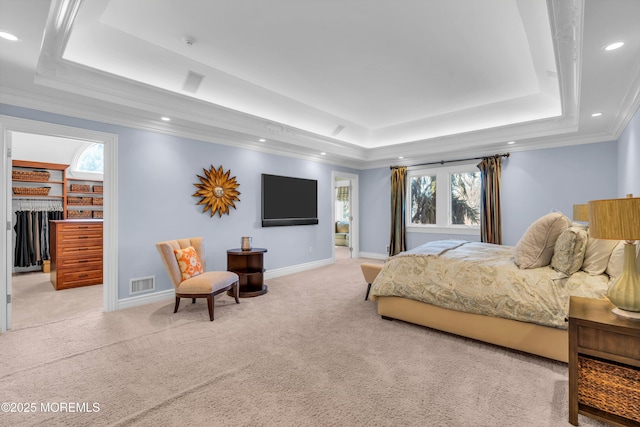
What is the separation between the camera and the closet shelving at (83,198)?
20.0ft

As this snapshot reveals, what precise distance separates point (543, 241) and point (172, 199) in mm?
4127

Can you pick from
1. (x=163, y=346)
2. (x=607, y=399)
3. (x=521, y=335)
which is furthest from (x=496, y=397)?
(x=163, y=346)

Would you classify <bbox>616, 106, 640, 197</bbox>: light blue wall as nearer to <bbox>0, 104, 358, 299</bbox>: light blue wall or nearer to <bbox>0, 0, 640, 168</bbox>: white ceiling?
<bbox>0, 0, 640, 168</bbox>: white ceiling

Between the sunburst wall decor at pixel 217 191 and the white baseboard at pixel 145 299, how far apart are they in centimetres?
122

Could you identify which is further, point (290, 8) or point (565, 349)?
point (290, 8)

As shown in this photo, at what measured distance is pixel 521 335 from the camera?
2.40 m

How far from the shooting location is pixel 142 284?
3787 millimetres

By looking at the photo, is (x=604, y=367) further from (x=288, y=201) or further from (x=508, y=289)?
(x=288, y=201)

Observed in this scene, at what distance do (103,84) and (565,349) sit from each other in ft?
15.4

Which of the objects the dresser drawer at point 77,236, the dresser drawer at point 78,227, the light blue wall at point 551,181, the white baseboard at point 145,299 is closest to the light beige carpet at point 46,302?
the white baseboard at point 145,299

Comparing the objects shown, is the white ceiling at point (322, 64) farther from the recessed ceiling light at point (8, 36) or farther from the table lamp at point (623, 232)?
the table lamp at point (623, 232)

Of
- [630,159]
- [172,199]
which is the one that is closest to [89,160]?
[172,199]

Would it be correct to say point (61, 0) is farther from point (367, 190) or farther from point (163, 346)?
point (367, 190)

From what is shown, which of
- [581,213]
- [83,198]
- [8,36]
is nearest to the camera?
[8,36]
